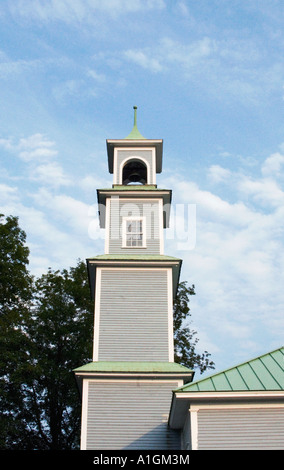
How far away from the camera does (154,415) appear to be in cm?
1391

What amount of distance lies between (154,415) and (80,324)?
1457 cm

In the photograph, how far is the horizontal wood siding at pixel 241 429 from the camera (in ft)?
35.4

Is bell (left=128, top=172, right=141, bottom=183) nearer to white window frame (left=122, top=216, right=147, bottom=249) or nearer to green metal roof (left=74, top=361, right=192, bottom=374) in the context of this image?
white window frame (left=122, top=216, right=147, bottom=249)

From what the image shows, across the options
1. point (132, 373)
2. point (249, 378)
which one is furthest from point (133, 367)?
point (249, 378)

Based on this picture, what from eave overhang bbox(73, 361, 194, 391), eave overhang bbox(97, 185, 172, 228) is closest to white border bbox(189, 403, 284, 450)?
eave overhang bbox(73, 361, 194, 391)

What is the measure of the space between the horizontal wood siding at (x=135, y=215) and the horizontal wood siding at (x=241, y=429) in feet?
24.3

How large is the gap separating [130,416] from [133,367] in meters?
1.39

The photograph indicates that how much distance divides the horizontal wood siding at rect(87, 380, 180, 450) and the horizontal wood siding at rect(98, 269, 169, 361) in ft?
3.32

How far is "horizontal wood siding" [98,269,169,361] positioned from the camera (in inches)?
596

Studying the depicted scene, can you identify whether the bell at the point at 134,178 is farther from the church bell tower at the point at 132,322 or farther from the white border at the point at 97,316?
the white border at the point at 97,316

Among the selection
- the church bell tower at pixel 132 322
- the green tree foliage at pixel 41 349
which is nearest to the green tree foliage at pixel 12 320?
the green tree foliage at pixel 41 349

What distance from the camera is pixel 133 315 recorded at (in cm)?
1579

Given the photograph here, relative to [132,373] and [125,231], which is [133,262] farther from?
[132,373]
